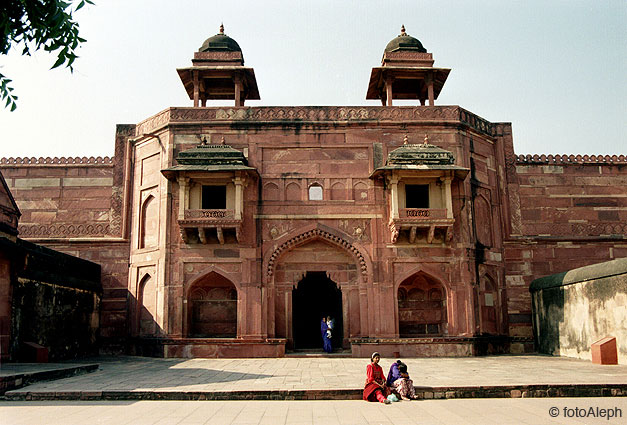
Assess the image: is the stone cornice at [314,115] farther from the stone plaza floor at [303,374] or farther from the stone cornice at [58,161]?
the stone plaza floor at [303,374]

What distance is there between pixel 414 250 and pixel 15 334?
980cm

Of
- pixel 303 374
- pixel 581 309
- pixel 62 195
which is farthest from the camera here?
pixel 62 195

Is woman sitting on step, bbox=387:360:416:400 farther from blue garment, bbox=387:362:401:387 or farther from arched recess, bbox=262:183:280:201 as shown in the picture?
arched recess, bbox=262:183:280:201

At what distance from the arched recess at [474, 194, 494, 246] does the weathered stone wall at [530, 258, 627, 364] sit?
1919 millimetres

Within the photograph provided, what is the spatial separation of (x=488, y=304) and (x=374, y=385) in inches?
367

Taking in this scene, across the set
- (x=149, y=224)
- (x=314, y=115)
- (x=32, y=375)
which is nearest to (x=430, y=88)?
(x=314, y=115)

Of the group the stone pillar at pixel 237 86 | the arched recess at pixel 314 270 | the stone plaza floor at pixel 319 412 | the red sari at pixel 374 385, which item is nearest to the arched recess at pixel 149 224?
the arched recess at pixel 314 270

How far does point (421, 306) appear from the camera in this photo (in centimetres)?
1666

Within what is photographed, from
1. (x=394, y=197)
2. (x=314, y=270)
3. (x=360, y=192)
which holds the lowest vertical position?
(x=314, y=270)

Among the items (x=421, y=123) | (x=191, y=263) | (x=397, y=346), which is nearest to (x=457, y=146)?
(x=421, y=123)

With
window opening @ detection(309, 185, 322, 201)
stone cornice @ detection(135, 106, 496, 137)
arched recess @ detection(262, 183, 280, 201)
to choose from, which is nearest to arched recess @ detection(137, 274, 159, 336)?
arched recess @ detection(262, 183, 280, 201)

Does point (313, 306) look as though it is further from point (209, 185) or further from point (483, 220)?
point (483, 220)

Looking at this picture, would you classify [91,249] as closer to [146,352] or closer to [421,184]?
[146,352]

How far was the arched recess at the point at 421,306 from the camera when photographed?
16.4 metres
